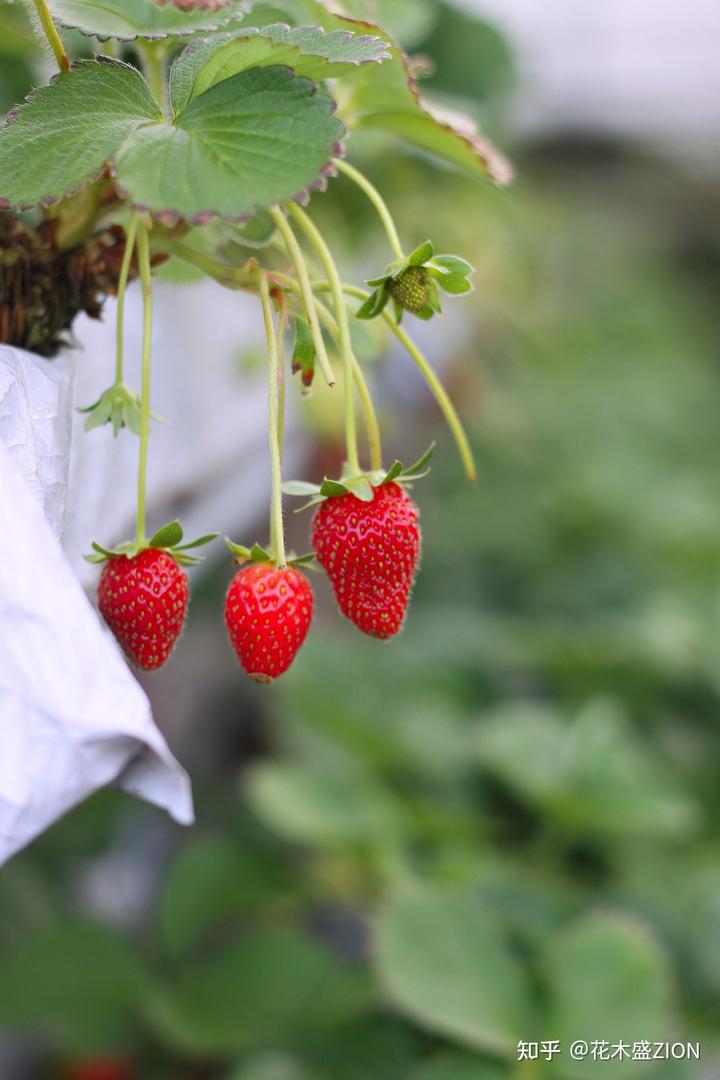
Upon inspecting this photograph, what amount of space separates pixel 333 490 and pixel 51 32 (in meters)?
0.19

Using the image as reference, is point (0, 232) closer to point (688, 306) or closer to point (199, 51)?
point (199, 51)

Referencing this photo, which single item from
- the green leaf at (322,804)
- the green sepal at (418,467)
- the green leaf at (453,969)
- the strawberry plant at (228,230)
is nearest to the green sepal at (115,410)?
the strawberry plant at (228,230)

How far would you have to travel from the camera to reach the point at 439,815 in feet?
3.83

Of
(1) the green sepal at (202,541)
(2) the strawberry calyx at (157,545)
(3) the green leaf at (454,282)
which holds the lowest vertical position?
(2) the strawberry calyx at (157,545)

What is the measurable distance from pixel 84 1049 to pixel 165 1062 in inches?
4.6

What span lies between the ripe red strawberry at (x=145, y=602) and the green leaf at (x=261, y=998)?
0.68 m

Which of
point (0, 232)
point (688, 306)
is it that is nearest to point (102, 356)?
point (0, 232)

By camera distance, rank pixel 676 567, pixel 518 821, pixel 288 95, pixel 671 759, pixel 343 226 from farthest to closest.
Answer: pixel 676 567 → pixel 671 759 → pixel 518 821 → pixel 343 226 → pixel 288 95

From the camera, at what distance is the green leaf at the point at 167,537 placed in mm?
403

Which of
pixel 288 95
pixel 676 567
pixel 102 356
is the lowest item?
pixel 676 567

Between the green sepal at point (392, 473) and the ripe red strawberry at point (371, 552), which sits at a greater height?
the green sepal at point (392, 473)

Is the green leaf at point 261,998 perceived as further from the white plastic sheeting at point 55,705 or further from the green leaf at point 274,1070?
the white plastic sheeting at point 55,705

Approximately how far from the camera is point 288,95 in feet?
1.19

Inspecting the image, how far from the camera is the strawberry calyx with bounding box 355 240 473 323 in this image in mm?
387
